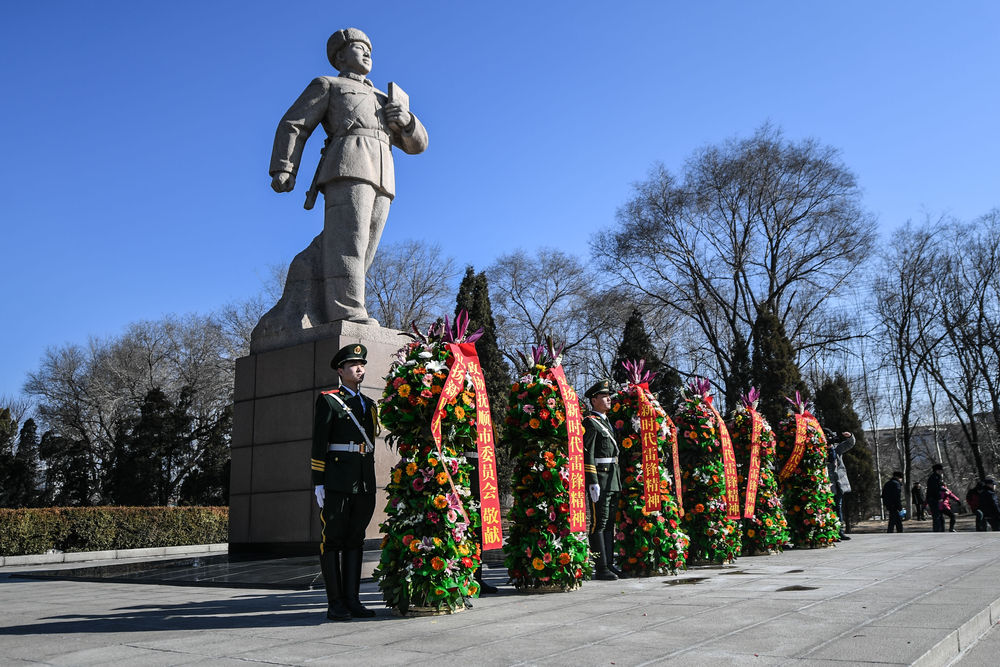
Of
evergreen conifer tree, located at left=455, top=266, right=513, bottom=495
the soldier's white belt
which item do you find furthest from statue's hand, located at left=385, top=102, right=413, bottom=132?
evergreen conifer tree, located at left=455, top=266, right=513, bottom=495

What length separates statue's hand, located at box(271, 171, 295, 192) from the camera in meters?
10.2

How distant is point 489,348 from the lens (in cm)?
3000

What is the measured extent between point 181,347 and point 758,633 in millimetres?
35631

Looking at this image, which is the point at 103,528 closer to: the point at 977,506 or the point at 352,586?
the point at 352,586

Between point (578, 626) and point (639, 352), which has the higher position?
point (639, 352)

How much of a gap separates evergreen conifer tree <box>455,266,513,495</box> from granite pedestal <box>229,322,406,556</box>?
57.7 ft

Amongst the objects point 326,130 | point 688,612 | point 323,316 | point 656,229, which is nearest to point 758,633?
point 688,612

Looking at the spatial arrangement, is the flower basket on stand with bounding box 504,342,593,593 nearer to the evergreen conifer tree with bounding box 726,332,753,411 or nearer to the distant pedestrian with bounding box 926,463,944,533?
the distant pedestrian with bounding box 926,463,944,533

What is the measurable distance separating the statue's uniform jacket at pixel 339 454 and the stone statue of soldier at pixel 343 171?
14.5ft

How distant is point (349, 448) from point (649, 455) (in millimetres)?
3415

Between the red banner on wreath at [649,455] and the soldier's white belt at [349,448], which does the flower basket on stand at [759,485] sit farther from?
the soldier's white belt at [349,448]

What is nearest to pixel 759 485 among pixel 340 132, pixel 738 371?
pixel 340 132

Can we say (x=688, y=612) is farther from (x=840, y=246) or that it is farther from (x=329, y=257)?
(x=840, y=246)

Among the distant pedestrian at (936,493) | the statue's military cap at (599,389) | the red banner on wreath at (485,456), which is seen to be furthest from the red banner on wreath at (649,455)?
the distant pedestrian at (936,493)
